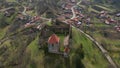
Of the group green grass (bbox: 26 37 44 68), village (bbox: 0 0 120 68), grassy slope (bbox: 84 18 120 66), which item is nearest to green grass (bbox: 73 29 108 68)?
village (bbox: 0 0 120 68)

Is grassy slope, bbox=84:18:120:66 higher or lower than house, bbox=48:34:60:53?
lower

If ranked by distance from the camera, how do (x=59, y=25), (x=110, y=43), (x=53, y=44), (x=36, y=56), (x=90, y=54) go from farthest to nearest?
(x=110, y=43)
(x=59, y=25)
(x=90, y=54)
(x=36, y=56)
(x=53, y=44)

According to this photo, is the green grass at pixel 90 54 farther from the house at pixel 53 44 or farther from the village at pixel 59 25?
the house at pixel 53 44

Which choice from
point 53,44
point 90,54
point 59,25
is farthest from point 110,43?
point 53,44

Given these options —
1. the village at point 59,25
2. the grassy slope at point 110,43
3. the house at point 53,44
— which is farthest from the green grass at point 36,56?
the grassy slope at point 110,43

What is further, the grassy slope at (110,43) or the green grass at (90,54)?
the grassy slope at (110,43)

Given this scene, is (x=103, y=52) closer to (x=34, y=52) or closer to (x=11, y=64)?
(x=34, y=52)

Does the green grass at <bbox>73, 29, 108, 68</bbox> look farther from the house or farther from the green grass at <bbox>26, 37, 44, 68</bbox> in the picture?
the green grass at <bbox>26, 37, 44, 68</bbox>

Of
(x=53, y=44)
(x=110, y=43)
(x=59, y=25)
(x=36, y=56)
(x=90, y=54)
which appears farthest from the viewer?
(x=110, y=43)

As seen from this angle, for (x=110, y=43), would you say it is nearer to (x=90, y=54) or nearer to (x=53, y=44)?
(x=90, y=54)
